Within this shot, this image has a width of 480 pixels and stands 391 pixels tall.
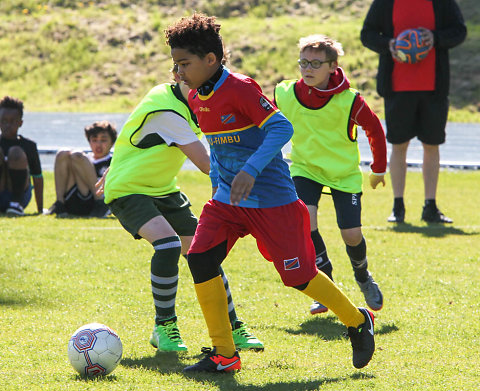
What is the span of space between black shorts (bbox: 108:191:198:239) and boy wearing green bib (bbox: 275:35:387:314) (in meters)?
0.98

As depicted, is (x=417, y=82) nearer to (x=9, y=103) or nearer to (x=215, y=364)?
(x=9, y=103)

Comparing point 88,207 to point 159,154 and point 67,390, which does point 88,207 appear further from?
point 67,390

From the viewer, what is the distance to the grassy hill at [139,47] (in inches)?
1199

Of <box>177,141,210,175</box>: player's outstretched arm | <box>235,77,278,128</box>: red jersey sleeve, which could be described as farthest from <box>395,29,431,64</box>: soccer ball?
<box>235,77,278,128</box>: red jersey sleeve

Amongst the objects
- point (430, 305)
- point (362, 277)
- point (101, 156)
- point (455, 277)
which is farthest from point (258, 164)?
point (101, 156)

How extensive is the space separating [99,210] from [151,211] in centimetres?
537

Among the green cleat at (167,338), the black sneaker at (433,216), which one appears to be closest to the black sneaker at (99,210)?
the black sneaker at (433,216)

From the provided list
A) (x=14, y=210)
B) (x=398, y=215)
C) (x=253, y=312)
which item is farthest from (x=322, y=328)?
(x=14, y=210)

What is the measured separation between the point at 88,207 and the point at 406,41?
14.0 feet

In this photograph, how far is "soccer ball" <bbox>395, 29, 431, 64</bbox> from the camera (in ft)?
30.2

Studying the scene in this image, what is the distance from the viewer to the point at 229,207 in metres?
4.25

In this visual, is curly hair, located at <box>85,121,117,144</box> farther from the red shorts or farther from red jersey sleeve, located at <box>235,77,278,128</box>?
red jersey sleeve, located at <box>235,77,278,128</box>

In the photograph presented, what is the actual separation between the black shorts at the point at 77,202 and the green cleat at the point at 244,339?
5411mm

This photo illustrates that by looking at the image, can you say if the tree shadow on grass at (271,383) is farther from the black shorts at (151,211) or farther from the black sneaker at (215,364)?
the black shorts at (151,211)
